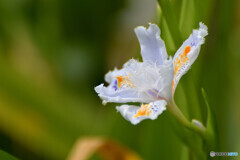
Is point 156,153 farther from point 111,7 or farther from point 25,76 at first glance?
point 111,7

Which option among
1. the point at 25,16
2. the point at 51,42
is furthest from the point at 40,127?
the point at 25,16

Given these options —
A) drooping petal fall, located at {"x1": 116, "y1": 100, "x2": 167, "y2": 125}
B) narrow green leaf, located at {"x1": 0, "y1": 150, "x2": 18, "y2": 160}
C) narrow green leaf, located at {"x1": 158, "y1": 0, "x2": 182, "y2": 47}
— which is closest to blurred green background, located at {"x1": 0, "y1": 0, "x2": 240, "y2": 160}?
narrow green leaf, located at {"x1": 158, "y1": 0, "x2": 182, "y2": 47}

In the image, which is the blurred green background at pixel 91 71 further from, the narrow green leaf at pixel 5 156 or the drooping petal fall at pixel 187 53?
the narrow green leaf at pixel 5 156

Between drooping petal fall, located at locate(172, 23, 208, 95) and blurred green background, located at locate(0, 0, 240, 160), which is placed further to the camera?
blurred green background, located at locate(0, 0, 240, 160)

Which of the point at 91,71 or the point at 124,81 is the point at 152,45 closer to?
the point at 124,81

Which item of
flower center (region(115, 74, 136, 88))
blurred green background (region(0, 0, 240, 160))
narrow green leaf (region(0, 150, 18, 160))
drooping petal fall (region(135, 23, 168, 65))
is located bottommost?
blurred green background (region(0, 0, 240, 160))

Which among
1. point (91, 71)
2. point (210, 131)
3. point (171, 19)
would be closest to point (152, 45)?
point (171, 19)

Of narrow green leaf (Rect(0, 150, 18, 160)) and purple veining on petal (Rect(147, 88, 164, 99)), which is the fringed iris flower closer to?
purple veining on petal (Rect(147, 88, 164, 99))

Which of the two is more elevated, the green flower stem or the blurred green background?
the green flower stem
